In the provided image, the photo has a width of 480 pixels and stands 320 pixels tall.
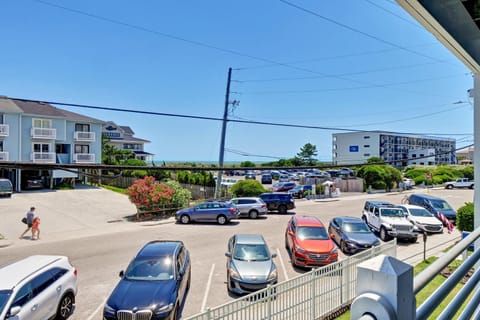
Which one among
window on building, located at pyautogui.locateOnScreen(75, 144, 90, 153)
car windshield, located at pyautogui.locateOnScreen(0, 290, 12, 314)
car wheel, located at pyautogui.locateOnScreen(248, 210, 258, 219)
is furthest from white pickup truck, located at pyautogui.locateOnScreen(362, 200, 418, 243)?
window on building, located at pyautogui.locateOnScreen(75, 144, 90, 153)

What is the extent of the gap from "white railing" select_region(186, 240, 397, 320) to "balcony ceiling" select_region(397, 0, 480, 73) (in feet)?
16.3

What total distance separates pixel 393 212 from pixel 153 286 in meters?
14.1

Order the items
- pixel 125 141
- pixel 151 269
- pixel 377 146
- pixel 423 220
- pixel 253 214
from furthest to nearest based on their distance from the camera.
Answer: pixel 377 146, pixel 125 141, pixel 253 214, pixel 423 220, pixel 151 269

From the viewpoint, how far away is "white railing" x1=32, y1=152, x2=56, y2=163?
32506mm

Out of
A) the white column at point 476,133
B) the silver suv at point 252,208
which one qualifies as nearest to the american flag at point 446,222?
the silver suv at point 252,208

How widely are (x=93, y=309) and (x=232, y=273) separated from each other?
3.85m

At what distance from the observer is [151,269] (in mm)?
8367

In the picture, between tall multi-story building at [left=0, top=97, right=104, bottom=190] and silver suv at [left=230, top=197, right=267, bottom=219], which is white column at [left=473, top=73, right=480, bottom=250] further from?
tall multi-story building at [left=0, top=97, right=104, bottom=190]

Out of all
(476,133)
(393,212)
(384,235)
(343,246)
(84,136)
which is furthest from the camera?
(84,136)

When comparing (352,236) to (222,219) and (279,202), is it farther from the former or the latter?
(279,202)

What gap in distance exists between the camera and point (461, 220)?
13.9 meters

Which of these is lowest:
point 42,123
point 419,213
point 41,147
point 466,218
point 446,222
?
point 446,222

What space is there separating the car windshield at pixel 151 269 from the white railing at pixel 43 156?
29.8 meters

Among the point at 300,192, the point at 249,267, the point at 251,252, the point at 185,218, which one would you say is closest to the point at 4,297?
the point at 249,267
